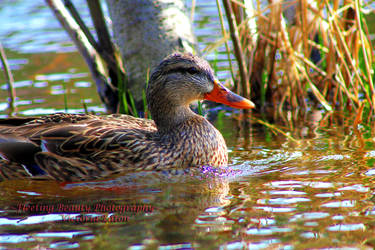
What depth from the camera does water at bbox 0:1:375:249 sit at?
382cm

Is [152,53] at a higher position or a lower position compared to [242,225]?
higher

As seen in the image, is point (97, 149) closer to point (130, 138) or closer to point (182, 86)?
point (130, 138)

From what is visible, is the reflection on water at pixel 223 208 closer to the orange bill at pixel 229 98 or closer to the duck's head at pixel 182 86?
the orange bill at pixel 229 98

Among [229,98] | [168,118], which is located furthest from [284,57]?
[168,118]

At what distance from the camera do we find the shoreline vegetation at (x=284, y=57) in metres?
6.64

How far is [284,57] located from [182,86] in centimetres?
189

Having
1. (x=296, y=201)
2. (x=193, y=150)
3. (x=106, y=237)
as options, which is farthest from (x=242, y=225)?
(x=193, y=150)

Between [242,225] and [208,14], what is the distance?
9643 mm

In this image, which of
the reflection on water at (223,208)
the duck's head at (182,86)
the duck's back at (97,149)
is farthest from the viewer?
the duck's head at (182,86)

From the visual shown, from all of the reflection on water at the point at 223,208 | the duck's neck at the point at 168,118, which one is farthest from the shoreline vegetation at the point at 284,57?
the reflection on water at the point at 223,208

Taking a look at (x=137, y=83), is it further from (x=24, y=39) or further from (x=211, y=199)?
(x=24, y=39)

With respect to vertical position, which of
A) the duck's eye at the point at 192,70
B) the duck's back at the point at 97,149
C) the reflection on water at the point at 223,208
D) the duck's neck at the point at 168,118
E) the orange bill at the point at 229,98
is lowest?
the reflection on water at the point at 223,208

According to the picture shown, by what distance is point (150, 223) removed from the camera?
418 centimetres

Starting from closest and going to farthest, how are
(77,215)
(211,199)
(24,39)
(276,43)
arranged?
1. (77,215)
2. (211,199)
3. (276,43)
4. (24,39)
